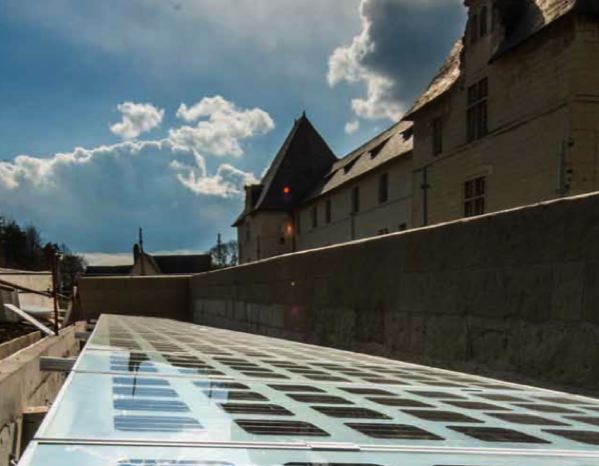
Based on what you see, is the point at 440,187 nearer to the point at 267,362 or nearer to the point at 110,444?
the point at 267,362

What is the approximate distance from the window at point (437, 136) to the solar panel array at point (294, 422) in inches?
794

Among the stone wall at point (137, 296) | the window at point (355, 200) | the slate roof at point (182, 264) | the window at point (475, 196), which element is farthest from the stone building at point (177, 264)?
the window at point (475, 196)

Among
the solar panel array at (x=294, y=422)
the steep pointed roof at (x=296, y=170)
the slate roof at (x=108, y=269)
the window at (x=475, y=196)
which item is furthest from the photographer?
the slate roof at (x=108, y=269)

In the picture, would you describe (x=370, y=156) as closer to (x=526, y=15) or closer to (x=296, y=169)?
(x=296, y=169)

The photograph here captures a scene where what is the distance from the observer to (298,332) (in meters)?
8.65

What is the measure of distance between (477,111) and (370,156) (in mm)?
15650

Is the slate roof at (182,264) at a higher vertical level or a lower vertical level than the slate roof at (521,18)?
lower

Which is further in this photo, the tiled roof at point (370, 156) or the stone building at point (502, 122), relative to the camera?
the tiled roof at point (370, 156)

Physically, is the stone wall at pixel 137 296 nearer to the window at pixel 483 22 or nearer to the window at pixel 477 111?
the window at pixel 477 111

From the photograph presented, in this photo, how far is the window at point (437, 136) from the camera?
22.8m

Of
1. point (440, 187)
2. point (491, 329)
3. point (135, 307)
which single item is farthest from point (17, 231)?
point (491, 329)

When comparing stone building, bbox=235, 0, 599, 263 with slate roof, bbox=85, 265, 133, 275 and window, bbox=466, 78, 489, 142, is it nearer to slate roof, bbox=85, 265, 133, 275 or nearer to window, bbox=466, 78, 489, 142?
window, bbox=466, 78, 489, 142

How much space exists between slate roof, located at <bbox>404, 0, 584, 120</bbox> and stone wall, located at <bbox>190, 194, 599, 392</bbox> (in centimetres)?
1202

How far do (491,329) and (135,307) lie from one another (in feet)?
64.9
